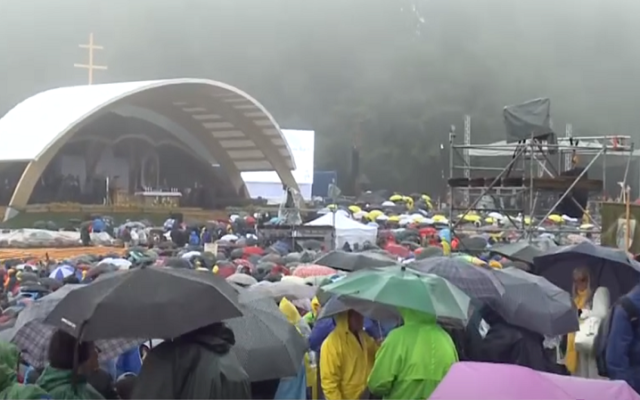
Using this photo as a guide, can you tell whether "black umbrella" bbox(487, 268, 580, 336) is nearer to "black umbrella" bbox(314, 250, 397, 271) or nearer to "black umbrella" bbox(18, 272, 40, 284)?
"black umbrella" bbox(314, 250, 397, 271)

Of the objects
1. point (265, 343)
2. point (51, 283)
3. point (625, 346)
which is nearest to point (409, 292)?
point (265, 343)

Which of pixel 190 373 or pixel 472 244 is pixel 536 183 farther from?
pixel 190 373

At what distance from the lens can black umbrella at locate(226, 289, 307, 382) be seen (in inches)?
199

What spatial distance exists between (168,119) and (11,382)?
4570cm

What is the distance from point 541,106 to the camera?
1527 centimetres

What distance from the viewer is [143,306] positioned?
4223mm

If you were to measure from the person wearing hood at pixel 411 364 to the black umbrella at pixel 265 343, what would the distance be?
0.50 m

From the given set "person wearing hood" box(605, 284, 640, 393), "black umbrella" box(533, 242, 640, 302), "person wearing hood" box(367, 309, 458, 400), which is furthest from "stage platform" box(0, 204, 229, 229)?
"person wearing hood" box(367, 309, 458, 400)

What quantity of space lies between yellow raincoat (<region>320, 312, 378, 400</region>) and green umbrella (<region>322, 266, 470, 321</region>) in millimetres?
230

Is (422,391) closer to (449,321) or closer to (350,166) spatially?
(449,321)

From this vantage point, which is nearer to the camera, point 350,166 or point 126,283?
point 126,283

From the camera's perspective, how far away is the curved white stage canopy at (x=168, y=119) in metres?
40.2

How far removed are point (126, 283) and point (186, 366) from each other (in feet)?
1.74

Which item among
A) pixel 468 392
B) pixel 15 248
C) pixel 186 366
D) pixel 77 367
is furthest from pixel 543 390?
pixel 15 248
